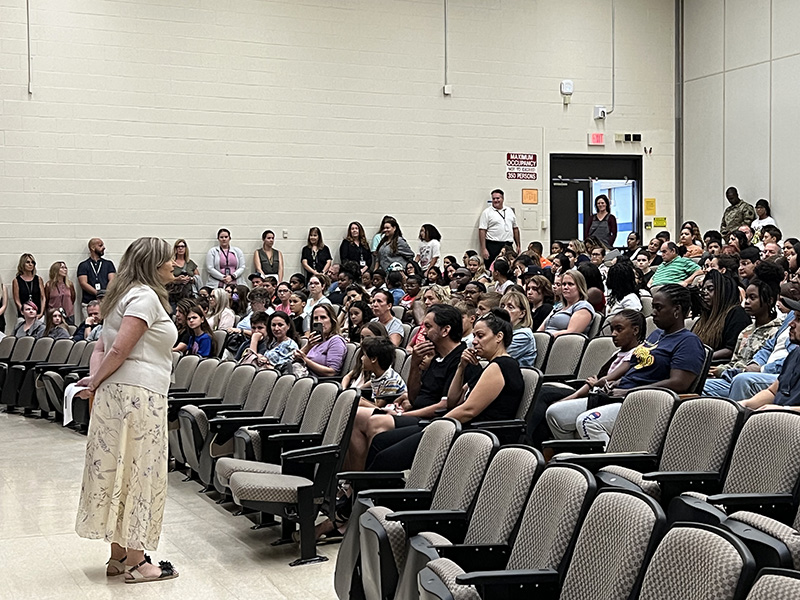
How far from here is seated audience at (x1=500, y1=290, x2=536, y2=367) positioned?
643 centimetres

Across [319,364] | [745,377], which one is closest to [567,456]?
[745,377]

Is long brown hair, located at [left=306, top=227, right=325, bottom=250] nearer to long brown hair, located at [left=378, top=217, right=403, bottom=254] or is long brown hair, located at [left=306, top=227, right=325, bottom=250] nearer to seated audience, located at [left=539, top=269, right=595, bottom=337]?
long brown hair, located at [left=378, top=217, right=403, bottom=254]

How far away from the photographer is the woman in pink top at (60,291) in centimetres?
1194

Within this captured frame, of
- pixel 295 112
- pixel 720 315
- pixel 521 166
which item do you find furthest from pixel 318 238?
pixel 720 315

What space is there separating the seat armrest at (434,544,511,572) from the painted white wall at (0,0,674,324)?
10316 millimetres

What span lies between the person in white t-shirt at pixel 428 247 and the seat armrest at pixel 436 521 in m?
10.1

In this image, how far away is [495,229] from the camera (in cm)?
1391

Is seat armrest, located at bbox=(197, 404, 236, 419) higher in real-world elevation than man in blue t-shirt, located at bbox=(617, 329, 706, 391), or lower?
lower

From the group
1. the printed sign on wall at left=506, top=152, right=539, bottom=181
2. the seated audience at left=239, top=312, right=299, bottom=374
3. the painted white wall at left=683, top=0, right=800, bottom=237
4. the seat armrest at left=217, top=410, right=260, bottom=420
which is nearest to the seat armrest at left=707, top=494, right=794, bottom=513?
the seat armrest at left=217, top=410, right=260, bottom=420

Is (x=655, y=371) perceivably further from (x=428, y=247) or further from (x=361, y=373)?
(x=428, y=247)

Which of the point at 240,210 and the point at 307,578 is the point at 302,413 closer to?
the point at 307,578

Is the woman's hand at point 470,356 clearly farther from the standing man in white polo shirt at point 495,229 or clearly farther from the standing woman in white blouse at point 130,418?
the standing man in white polo shirt at point 495,229

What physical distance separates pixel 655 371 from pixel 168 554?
8.61 feet

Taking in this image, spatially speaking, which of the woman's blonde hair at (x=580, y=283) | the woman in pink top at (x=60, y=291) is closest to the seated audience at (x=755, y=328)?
the woman's blonde hair at (x=580, y=283)
